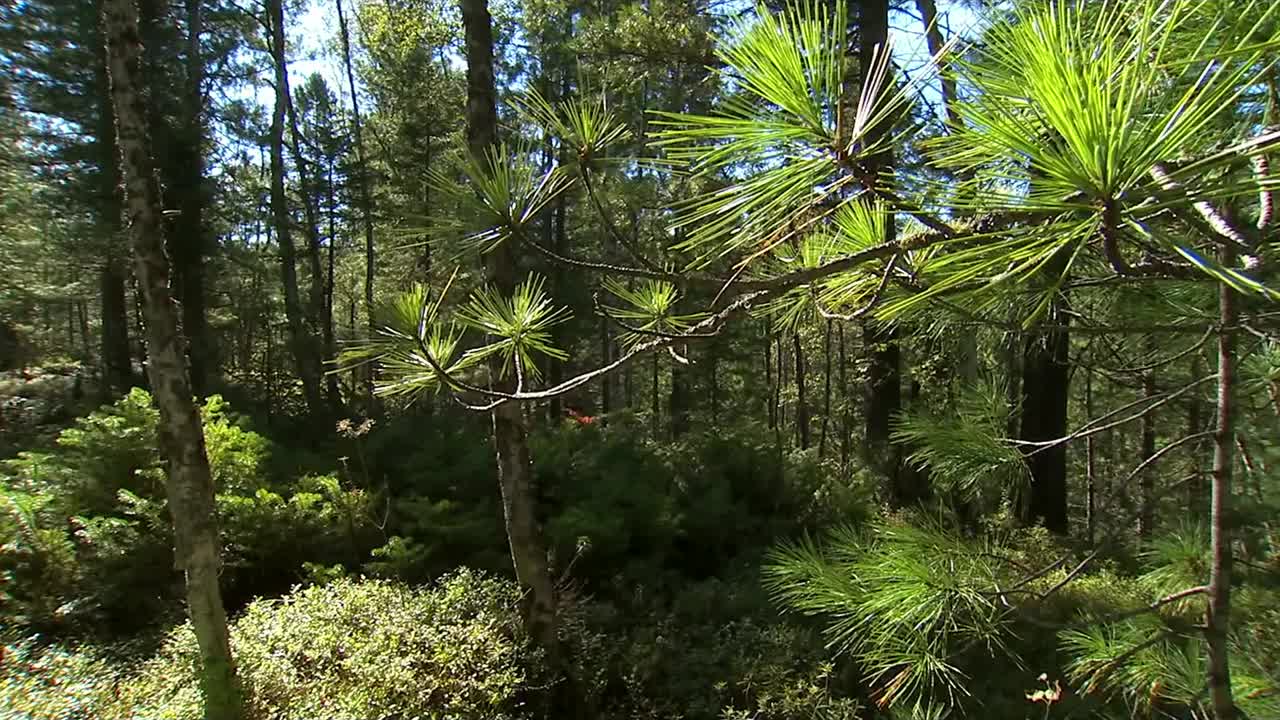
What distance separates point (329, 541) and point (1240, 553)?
6879 millimetres

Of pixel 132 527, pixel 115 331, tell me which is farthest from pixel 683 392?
pixel 115 331

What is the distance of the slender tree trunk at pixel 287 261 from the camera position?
37.7ft

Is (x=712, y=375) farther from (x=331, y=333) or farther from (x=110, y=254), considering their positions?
(x=110, y=254)

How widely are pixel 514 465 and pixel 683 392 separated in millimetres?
9547

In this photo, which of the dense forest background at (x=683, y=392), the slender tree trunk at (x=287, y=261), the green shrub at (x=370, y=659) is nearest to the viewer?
the dense forest background at (x=683, y=392)

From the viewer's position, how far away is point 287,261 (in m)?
12.2

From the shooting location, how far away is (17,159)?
34.1 feet

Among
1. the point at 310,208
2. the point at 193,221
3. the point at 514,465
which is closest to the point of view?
the point at 514,465

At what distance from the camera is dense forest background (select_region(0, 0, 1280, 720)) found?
937 millimetres

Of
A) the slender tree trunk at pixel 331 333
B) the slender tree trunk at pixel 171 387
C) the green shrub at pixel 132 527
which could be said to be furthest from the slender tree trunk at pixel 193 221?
the slender tree trunk at pixel 171 387

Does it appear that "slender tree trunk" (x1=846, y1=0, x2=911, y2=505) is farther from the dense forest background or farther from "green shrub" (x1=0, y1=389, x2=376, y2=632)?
"green shrub" (x1=0, y1=389, x2=376, y2=632)

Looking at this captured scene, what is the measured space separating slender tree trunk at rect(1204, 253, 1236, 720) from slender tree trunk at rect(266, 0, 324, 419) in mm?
11809

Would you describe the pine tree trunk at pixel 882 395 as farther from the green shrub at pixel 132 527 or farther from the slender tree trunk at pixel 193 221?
the slender tree trunk at pixel 193 221

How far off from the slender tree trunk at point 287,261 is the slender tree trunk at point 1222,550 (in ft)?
38.7
